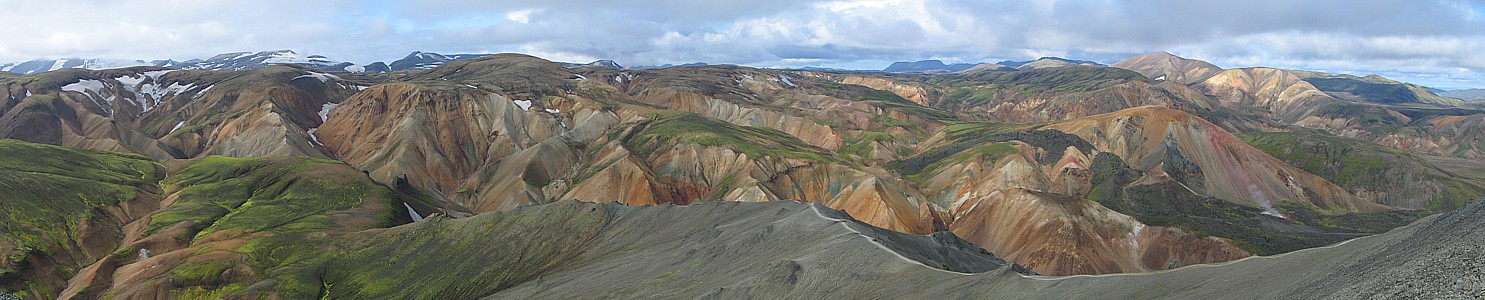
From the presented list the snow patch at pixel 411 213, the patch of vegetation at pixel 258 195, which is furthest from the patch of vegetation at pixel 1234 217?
the patch of vegetation at pixel 258 195

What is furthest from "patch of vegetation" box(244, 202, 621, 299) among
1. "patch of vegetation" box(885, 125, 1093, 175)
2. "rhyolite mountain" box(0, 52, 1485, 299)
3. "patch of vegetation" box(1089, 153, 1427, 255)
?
"patch of vegetation" box(885, 125, 1093, 175)

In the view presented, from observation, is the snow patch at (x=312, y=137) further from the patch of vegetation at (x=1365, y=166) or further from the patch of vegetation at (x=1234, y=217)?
the patch of vegetation at (x=1365, y=166)

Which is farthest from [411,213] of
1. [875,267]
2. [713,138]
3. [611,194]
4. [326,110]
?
[326,110]

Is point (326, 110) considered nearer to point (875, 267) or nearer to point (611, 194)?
point (611, 194)

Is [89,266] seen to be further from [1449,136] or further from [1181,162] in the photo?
[1449,136]

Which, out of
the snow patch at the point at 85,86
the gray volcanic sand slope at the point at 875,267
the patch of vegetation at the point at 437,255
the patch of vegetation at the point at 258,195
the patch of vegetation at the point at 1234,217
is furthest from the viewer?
the snow patch at the point at 85,86
